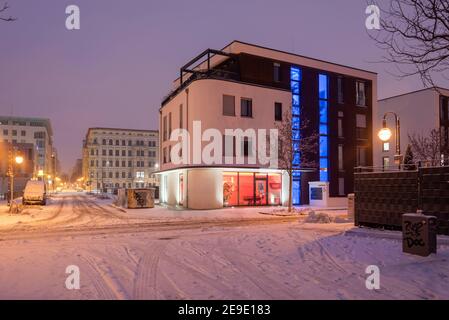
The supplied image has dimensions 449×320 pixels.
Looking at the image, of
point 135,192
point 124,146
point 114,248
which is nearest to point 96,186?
point 124,146

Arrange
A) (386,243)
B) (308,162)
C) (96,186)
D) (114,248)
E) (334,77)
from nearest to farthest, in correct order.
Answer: (114,248), (386,243), (308,162), (334,77), (96,186)

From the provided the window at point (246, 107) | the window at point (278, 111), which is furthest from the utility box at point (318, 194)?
the window at point (246, 107)

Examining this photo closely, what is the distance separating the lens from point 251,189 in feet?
109

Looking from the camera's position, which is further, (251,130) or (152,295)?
(251,130)

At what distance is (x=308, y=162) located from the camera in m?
36.0

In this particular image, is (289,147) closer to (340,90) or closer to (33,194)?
(340,90)

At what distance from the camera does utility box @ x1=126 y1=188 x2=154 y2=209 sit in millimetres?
31250

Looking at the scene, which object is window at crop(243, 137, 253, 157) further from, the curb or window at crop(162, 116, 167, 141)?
the curb

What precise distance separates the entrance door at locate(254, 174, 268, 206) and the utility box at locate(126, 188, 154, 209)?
29.8 ft

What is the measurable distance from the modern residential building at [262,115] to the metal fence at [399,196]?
12932 mm

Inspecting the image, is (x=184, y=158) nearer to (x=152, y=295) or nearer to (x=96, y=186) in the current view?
(x=152, y=295)

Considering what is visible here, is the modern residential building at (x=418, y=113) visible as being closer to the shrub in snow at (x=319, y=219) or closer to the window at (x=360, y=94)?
the window at (x=360, y=94)
